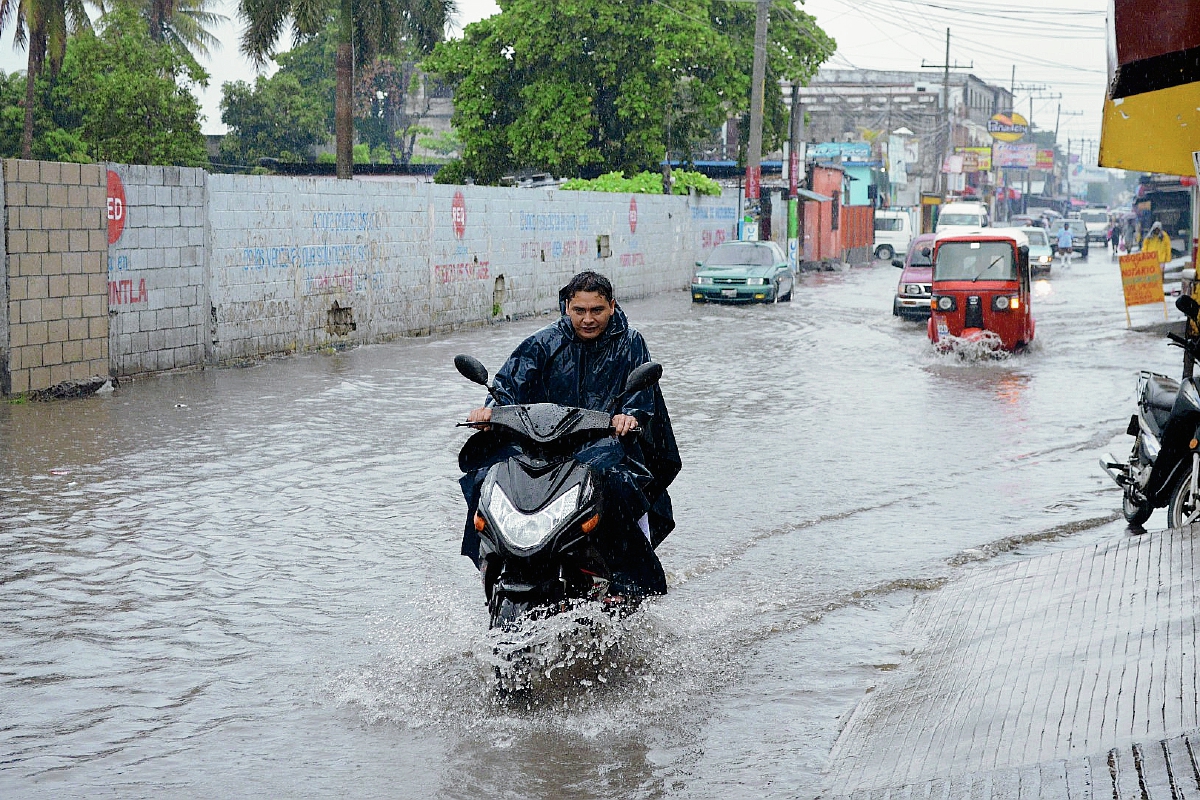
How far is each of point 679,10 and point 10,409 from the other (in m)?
34.1

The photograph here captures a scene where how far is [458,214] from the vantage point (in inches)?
947

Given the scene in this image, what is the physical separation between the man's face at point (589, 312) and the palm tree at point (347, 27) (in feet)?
89.4

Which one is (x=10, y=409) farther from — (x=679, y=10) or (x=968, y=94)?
(x=968, y=94)

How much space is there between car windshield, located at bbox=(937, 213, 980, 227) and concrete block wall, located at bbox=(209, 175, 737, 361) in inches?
814

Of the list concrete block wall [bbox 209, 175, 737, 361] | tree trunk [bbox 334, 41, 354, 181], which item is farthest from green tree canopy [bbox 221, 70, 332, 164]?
concrete block wall [bbox 209, 175, 737, 361]

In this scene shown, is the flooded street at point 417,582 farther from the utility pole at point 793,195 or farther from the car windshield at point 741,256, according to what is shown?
the utility pole at point 793,195

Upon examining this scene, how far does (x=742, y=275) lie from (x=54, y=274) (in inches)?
748

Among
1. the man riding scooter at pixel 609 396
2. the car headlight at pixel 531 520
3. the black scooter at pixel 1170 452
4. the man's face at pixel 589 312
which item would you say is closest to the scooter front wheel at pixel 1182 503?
the black scooter at pixel 1170 452

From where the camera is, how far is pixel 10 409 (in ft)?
42.0

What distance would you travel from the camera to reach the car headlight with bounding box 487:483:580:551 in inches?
189

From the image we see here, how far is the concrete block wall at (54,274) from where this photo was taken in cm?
1314

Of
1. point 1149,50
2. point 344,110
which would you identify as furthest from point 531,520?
point 344,110

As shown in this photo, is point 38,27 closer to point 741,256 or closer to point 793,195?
point 741,256

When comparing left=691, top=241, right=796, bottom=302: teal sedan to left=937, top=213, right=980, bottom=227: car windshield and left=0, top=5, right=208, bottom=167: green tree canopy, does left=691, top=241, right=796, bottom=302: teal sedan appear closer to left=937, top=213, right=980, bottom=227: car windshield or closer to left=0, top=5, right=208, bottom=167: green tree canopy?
left=0, top=5, right=208, bottom=167: green tree canopy
